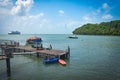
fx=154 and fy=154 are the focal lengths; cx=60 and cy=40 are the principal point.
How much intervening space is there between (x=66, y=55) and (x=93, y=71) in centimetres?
1220

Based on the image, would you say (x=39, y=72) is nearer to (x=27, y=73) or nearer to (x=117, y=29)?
(x=27, y=73)

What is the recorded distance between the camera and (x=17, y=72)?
26891mm

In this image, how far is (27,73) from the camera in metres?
26.6

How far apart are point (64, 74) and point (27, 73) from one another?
6.40 m

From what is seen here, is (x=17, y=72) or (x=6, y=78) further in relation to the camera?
→ (x=17, y=72)

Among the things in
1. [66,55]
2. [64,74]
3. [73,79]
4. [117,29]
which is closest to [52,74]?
[64,74]

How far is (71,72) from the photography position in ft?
89.7

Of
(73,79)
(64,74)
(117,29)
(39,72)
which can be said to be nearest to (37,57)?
(39,72)

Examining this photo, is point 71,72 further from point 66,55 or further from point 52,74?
point 66,55

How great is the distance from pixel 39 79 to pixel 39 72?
3825 mm

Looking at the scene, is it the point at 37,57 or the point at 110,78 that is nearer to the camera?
the point at 110,78

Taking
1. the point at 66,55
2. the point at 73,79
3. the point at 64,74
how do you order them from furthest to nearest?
the point at 66,55 < the point at 64,74 < the point at 73,79

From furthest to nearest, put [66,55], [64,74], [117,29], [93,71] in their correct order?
[117,29]
[66,55]
[93,71]
[64,74]

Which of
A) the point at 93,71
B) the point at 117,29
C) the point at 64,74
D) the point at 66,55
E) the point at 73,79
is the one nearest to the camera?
the point at 73,79
